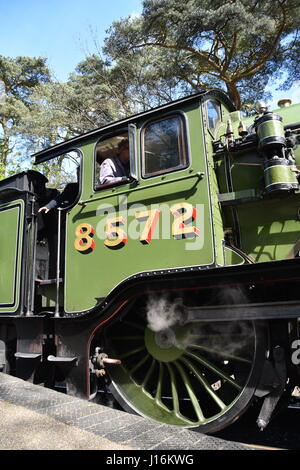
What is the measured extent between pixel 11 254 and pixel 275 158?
3.35 metres

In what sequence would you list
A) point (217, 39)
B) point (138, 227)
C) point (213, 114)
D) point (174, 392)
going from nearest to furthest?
point (174, 392), point (138, 227), point (213, 114), point (217, 39)

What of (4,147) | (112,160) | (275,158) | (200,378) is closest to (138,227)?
(112,160)

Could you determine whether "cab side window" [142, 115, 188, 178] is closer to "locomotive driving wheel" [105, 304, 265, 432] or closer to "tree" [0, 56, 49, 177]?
"locomotive driving wheel" [105, 304, 265, 432]

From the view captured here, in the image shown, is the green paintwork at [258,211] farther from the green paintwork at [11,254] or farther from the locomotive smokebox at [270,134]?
the green paintwork at [11,254]

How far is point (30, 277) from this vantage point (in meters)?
4.34

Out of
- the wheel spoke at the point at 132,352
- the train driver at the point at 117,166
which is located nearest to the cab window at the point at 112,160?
the train driver at the point at 117,166

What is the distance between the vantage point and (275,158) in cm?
297

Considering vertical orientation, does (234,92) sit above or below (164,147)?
above

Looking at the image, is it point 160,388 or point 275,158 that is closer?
point 275,158

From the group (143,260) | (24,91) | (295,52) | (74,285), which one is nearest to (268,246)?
(143,260)

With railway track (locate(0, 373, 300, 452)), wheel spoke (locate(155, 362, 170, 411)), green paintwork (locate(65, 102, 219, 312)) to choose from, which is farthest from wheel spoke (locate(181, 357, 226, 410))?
green paintwork (locate(65, 102, 219, 312))

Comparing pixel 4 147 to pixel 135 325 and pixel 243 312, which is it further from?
pixel 243 312

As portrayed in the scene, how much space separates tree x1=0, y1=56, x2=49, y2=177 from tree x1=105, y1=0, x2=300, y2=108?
40.4ft

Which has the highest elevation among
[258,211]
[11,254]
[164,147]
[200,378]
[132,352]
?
[164,147]
